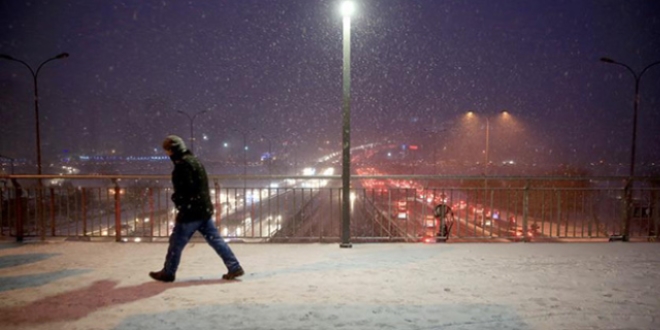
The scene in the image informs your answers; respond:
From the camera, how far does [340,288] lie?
16.1ft

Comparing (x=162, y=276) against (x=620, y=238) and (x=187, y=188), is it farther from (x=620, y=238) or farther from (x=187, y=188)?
(x=620, y=238)

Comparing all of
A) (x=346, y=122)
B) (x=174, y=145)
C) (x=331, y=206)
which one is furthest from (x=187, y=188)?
(x=331, y=206)

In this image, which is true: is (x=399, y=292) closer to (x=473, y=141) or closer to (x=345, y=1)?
(x=345, y=1)

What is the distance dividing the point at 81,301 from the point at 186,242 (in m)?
1.28

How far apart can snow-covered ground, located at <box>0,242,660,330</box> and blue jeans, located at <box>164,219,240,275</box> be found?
0.26m

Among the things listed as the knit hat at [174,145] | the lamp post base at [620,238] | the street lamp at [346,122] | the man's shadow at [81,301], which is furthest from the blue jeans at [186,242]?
the lamp post base at [620,238]

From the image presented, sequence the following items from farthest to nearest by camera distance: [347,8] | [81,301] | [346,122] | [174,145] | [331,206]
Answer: [331,206] → [346,122] → [347,8] → [174,145] → [81,301]

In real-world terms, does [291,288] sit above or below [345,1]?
Answer: below

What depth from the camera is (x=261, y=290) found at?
191 inches

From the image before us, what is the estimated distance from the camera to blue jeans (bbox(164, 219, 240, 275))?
16.8ft

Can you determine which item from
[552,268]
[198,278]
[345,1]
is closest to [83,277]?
[198,278]

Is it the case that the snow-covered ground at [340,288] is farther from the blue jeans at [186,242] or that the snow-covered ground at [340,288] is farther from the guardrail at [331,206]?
the guardrail at [331,206]

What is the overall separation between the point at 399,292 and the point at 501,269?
1.85m

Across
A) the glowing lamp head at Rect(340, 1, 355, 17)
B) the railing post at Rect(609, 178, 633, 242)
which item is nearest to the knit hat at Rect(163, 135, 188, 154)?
the glowing lamp head at Rect(340, 1, 355, 17)
